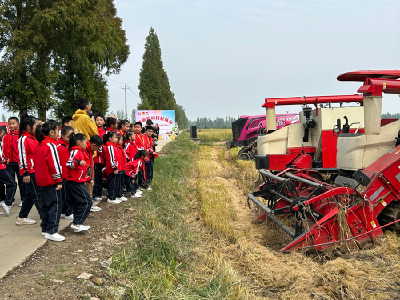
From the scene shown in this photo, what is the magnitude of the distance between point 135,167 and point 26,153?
266cm

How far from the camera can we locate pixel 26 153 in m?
6.11

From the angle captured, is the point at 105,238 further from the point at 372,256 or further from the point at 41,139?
the point at 372,256

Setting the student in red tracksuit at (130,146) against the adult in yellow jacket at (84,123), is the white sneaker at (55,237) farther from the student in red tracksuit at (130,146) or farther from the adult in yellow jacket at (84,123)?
the student in red tracksuit at (130,146)

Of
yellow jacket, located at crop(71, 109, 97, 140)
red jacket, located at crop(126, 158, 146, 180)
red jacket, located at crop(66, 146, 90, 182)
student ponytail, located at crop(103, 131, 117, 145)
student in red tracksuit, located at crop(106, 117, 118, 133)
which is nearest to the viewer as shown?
red jacket, located at crop(66, 146, 90, 182)

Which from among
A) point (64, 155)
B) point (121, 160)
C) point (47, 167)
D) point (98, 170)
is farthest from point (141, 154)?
point (47, 167)

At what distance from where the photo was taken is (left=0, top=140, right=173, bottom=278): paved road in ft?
13.8

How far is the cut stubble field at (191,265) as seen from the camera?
364cm

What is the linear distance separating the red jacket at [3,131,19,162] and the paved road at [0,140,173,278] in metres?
1.28

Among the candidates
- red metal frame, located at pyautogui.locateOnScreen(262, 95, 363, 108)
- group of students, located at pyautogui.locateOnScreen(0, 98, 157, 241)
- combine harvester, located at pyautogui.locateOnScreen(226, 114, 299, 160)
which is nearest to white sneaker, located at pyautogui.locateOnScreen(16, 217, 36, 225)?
group of students, located at pyautogui.locateOnScreen(0, 98, 157, 241)

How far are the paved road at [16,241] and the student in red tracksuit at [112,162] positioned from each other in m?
1.55

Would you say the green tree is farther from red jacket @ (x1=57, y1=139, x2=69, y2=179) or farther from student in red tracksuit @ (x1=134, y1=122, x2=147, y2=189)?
red jacket @ (x1=57, y1=139, x2=69, y2=179)

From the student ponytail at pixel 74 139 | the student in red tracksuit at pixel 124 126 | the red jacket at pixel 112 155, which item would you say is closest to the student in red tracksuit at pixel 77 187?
the student ponytail at pixel 74 139

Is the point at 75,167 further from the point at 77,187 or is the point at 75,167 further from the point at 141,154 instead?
the point at 141,154

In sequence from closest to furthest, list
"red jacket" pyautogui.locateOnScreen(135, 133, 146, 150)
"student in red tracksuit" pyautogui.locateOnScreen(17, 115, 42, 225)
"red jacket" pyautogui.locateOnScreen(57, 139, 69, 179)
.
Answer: "red jacket" pyautogui.locateOnScreen(57, 139, 69, 179) < "student in red tracksuit" pyautogui.locateOnScreen(17, 115, 42, 225) < "red jacket" pyautogui.locateOnScreen(135, 133, 146, 150)
